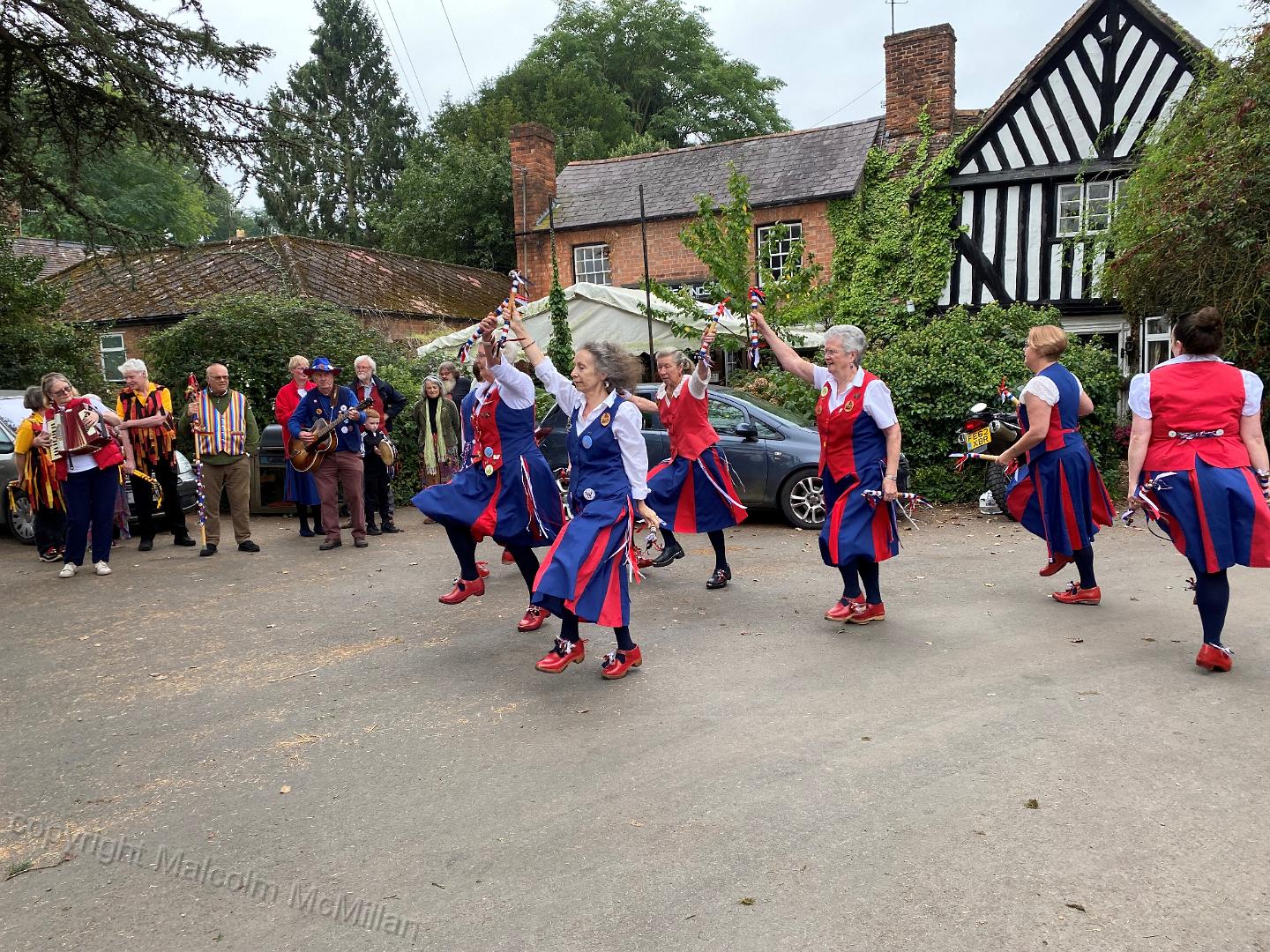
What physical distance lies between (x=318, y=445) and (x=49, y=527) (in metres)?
2.74

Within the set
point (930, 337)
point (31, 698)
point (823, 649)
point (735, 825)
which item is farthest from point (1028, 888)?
point (930, 337)

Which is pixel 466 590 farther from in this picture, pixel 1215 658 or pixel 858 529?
pixel 1215 658

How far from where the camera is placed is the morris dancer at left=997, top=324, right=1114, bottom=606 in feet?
20.6

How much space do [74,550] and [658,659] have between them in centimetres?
580

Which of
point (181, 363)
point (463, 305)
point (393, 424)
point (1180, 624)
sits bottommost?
point (1180, 624)

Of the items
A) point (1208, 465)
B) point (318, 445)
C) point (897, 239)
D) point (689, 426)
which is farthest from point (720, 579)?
point (897, 239)

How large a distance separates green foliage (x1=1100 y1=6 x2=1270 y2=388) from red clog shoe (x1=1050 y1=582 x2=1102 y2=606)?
19.7 ft

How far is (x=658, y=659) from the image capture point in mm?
5660

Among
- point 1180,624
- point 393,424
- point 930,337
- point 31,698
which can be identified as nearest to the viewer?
point 31,698

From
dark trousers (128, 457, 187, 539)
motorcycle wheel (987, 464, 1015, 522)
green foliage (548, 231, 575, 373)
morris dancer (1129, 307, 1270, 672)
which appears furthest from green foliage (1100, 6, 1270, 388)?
dark trousers (128, 457, 187, 539)

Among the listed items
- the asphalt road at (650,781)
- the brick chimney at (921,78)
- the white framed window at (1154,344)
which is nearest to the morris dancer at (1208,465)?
the asphalt road at (650,781)

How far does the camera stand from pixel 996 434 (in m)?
10.7

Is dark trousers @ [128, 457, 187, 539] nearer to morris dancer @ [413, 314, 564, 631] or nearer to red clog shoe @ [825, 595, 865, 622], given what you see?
morris dancer @ [413, 314, 564, 631]

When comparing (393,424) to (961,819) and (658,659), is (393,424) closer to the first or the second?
(658,659)
